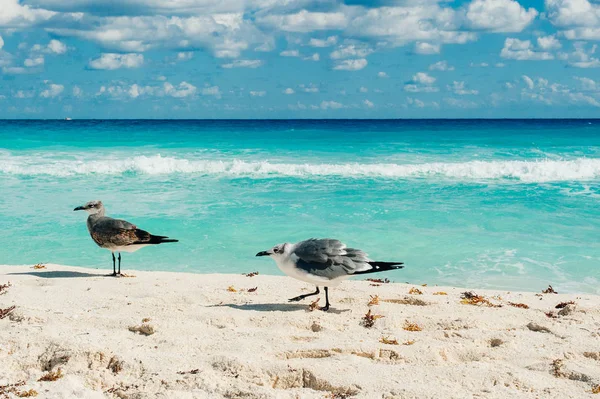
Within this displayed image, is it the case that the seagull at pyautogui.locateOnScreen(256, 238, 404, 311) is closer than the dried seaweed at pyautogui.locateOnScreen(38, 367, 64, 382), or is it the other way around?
the dried seaweed at pyautogui.locateOnScreen(38, 367, 64, 382)

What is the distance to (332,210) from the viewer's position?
1546 centimetres

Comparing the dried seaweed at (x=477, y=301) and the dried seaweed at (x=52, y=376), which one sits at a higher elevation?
the dried seaweed at (x=52, y=376)

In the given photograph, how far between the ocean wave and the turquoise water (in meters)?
0.08

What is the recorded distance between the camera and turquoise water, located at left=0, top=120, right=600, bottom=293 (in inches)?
409

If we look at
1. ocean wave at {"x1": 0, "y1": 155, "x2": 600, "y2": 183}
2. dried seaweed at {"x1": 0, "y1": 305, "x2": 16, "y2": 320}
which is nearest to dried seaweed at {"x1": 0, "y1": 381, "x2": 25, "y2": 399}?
dried seaweed at {"x1": 0, "y1": 305, "x2": 16, "y2": 320}

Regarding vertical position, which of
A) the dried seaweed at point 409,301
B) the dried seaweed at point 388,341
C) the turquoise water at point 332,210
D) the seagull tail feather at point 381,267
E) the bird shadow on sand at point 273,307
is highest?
the seagull tail feather at point 381,267

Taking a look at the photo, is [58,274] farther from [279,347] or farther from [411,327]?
[411,327]

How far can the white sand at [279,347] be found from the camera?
14.3 feet

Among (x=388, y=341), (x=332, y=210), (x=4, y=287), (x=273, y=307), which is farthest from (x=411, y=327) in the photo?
(x=332, y=210)

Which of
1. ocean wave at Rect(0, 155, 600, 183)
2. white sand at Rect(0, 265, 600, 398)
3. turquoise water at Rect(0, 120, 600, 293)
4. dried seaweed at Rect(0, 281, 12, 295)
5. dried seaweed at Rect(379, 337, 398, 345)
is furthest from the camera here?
ocean wave at Rect(0, 155, 600, 183)

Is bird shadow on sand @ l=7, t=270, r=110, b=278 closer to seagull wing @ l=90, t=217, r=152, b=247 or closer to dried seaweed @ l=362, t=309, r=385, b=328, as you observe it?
seagull wing @ l=90, t=217, r=152, b=247

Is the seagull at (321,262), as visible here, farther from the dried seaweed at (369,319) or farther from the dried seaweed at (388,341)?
the dried seaweed at (388,341)

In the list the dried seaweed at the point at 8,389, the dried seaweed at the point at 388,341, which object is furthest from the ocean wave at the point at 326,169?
the dried seaweed at the point at 8,389

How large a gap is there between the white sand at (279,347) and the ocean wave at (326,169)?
670 inches
